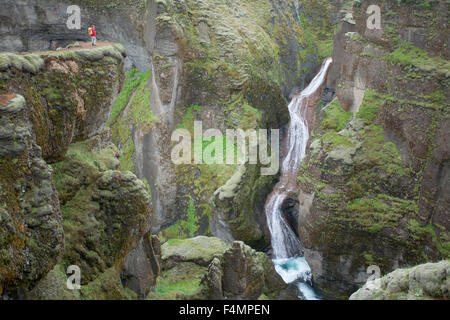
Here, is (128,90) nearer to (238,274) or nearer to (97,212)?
(97,212)

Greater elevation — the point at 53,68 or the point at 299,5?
the point at 299,5

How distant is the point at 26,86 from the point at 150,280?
701 cm

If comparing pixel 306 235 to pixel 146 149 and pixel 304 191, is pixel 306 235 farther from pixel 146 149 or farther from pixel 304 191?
pixel 146 149

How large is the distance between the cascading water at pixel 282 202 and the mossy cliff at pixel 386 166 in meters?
1.43

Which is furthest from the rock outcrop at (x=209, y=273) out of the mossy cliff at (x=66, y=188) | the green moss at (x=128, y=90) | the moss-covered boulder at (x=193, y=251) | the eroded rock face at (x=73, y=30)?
the eroded rock face at (x=73, y=30)

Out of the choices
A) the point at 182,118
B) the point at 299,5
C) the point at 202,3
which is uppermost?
the point at 299,5

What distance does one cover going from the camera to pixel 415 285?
26.5 ft

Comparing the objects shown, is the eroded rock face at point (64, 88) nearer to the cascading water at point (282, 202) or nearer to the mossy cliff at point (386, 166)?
the mossy cliff at point (386, 166)

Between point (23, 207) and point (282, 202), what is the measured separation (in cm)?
1789

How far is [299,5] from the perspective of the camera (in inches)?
1499

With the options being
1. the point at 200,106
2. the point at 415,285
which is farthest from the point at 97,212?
the point at 200,106

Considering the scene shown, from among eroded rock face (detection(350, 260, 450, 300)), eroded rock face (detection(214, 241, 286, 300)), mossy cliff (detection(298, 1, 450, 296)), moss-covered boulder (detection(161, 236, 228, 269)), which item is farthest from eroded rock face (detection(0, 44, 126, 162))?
mossy cliff (detection(298, 1, 450, 296))

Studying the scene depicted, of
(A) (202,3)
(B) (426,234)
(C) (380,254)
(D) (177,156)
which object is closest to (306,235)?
(C) (380,254)
